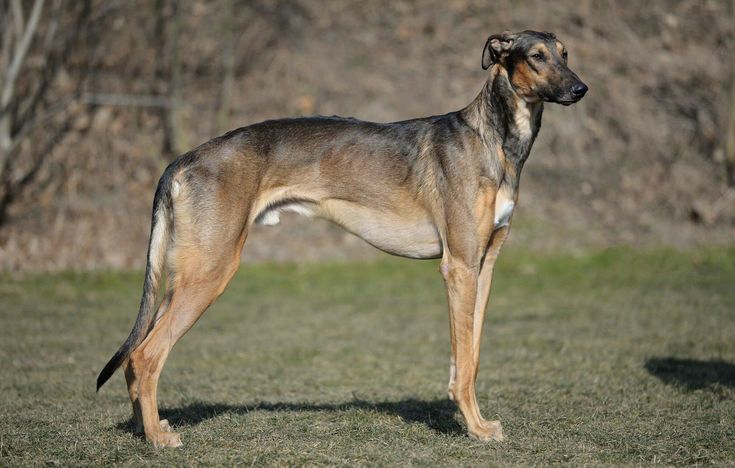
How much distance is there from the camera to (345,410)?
6574 mm

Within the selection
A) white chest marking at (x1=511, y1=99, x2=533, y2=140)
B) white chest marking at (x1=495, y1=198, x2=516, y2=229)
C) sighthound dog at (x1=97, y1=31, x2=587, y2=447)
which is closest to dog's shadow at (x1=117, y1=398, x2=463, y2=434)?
sighthound dog at (x1=97, y1=31, x2=587, y2=447)

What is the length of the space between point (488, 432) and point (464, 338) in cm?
63

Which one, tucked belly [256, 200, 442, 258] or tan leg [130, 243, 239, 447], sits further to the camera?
tucked belly [256, 200, 442, 258]

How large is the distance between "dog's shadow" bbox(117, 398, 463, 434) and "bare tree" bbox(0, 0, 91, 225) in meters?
9.04

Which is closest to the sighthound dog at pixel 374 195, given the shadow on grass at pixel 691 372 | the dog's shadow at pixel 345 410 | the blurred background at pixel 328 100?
the dog's shadow at pixel 345 410

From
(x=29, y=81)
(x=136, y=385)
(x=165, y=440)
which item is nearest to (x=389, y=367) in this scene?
(x=136, y=385)

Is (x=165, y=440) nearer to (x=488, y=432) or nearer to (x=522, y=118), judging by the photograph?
(x=488, y=432)

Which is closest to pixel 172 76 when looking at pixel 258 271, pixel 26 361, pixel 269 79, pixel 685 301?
pixel 269 79

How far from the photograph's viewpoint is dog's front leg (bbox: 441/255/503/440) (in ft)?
18.7

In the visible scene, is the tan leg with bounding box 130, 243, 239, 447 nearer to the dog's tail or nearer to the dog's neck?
the dog's tail

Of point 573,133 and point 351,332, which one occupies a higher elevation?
point 573,133

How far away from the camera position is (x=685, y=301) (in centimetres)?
1212

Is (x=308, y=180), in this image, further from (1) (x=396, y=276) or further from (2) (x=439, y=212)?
(1) (x=396, y=276)

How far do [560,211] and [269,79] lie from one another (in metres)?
6.79
